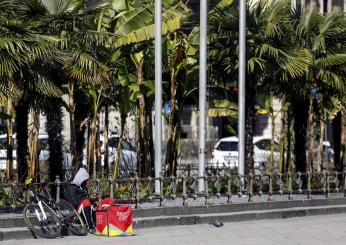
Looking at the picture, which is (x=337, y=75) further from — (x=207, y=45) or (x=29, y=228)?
(x=29, y=228)

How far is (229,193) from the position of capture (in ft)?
67.3

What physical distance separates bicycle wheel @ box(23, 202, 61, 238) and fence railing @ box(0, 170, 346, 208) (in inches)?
47.4

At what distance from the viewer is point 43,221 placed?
16.0 m

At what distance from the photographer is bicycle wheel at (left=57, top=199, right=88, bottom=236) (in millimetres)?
16375

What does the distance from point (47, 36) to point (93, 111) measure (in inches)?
329

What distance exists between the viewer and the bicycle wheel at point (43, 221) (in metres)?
16.0

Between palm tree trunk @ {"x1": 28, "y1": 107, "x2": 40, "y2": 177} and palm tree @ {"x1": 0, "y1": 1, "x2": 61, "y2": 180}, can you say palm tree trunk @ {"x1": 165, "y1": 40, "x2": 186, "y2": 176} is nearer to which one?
palm tree trunk @ {"x1": 28, "y1": 107, "x2": 40, "y2": 177}

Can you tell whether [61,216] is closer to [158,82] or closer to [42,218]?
[42,218]

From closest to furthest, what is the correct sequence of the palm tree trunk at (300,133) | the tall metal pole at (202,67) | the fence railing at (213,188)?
1. the fence railing at (213,188)
2. the tall metal pole at (202,67)
3. the palm tree trunk at (300,133)

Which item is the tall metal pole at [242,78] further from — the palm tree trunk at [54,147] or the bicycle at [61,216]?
the bicycle at [61,216]

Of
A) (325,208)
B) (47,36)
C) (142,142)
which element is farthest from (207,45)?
(47,36)

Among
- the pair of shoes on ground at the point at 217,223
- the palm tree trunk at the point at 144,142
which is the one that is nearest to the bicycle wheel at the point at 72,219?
the pair of shoes on ground at the point at 217,223

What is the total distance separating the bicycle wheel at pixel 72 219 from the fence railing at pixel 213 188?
1.01 meters

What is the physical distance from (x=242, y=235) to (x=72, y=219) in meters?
3.29
